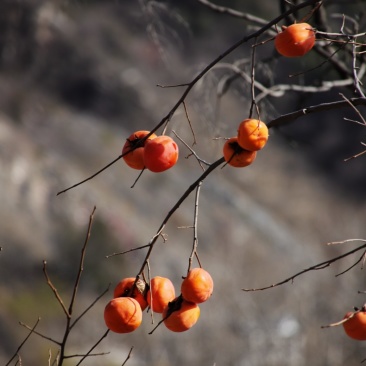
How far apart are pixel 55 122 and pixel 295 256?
575 centimetres

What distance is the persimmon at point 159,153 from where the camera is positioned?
202 centimetres

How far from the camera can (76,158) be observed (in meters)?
15.3

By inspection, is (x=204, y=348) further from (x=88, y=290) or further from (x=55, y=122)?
(x=55, y=122)

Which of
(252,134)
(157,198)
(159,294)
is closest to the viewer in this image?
(252,134)

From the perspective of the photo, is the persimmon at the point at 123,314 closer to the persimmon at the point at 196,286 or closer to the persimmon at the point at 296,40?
the persimmon at the point at 196,286

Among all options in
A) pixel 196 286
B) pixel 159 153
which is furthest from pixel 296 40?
pixel 196 286

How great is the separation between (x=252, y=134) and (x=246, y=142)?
26 mm

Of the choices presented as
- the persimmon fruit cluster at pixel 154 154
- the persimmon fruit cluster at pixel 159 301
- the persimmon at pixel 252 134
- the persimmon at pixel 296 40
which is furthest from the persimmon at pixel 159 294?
the persimmon at pixel 296 40

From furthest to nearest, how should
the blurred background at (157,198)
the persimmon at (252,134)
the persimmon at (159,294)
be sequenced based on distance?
1. the blurred background at (157,198)
2. the persimmon at (159,294)
3. the persimmon at (252,134)

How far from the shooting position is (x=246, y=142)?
202 cm

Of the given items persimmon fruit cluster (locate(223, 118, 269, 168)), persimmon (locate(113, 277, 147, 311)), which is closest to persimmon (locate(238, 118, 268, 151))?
persimmon fruit cluster (locate(223, 118, 269, 168))

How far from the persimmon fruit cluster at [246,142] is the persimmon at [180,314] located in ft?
1.27

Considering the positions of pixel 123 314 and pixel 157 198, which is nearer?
pixel 123 314

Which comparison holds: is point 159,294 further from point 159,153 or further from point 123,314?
point 159,153
